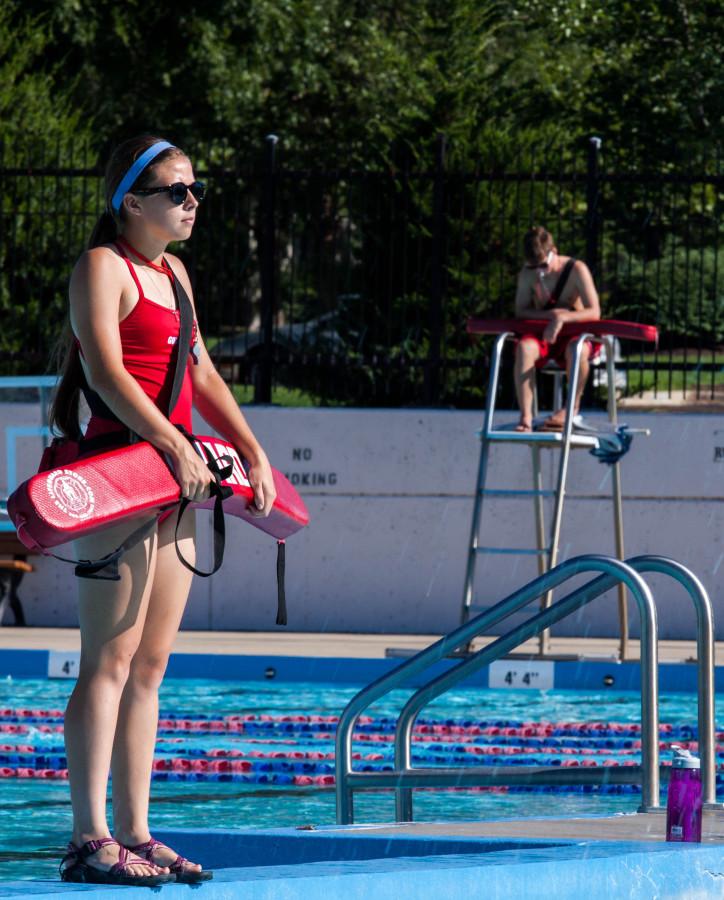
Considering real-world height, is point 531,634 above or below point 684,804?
above

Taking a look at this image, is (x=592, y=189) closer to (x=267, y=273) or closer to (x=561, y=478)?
(x=267, y=273)

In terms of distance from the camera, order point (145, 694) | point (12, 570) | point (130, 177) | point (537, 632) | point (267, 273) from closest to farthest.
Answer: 1. point (145, 694)
2. point (130, 177)
3. point (537, 632)
4. point (12, 570)
5. point (267, 273)

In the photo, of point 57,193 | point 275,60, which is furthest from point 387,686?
point 275,60

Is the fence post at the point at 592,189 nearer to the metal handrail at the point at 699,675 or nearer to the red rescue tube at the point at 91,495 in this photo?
the metal handrail at the point at 699,675

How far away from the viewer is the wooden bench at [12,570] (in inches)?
496

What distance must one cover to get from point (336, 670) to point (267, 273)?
13.1 feet

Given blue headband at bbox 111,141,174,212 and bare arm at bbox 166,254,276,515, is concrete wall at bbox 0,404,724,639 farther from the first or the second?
blue headband at bbox 111,141,174,212

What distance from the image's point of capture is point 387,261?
1359 centimetres

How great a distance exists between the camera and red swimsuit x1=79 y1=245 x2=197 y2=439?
3834 millimetres

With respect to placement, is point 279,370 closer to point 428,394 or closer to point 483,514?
point 428,394

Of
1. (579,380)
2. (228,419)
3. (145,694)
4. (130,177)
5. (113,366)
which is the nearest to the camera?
(113,366)

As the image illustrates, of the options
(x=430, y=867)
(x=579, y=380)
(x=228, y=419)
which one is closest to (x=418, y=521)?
(x=579, y=380)

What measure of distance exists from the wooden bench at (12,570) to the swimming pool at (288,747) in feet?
7.18

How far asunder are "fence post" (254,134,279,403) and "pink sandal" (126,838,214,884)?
9.50 meters
